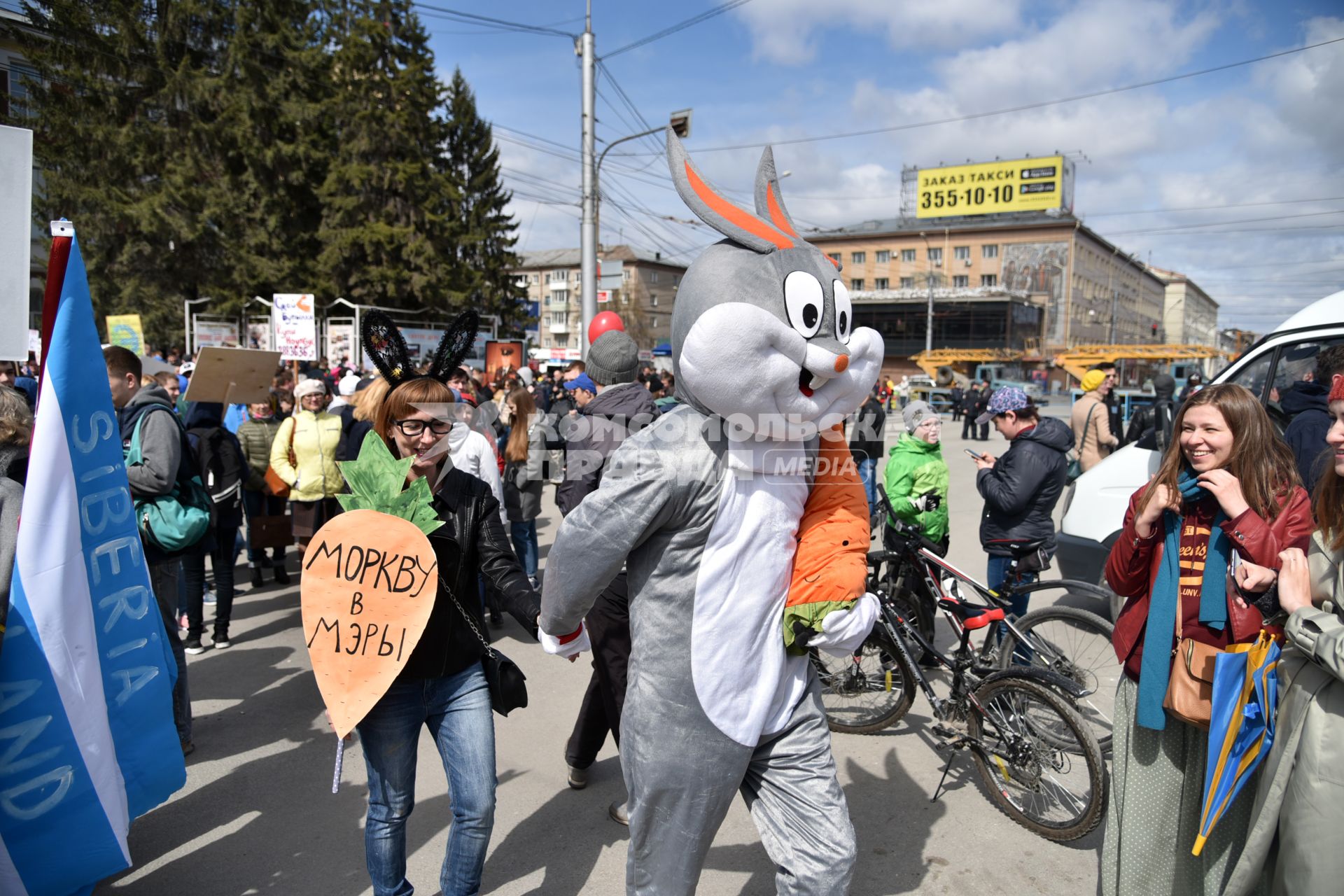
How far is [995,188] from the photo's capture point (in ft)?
216

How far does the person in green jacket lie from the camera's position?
440cm

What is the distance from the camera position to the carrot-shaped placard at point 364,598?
227 cm

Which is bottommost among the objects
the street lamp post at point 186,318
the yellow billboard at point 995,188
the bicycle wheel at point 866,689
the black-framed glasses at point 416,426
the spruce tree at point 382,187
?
the bicycle wheel at point 866,689

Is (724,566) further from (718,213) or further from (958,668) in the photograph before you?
(958,668)

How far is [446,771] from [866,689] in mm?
2481

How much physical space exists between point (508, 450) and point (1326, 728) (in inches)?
205

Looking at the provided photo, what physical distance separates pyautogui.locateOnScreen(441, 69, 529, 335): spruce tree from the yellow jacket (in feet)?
77.8

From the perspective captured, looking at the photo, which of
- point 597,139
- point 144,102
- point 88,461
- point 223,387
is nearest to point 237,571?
point 223,387

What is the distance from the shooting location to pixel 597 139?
13.6 meters

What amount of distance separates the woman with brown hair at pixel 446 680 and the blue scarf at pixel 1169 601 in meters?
1.80

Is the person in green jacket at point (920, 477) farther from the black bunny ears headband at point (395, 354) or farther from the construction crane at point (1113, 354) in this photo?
the construction crane at point (1113, 354)

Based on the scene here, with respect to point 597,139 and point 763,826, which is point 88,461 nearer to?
point 763,826

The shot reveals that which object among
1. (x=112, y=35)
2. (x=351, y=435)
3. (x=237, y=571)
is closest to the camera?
(x=351, y=435)

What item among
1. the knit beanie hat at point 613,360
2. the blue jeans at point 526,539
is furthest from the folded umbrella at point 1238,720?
the blue jeans at point 526,539
